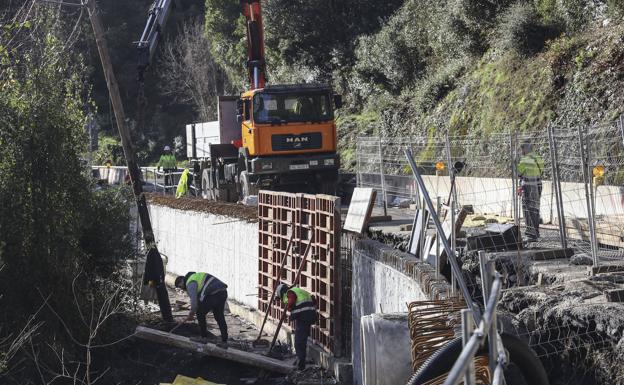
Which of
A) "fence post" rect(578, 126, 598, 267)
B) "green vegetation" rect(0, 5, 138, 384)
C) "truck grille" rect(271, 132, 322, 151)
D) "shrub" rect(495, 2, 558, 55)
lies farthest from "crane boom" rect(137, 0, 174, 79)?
"fence post" rect(578, 126, 598, 267)

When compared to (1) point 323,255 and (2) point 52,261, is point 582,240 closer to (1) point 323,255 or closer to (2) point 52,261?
(1) point 323,255

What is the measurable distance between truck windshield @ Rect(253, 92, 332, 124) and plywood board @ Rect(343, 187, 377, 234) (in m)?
8.14

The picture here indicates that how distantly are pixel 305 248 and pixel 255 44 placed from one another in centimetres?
1265

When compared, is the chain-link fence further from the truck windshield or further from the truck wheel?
the truck wheel

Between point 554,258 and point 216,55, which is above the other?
point 216,55

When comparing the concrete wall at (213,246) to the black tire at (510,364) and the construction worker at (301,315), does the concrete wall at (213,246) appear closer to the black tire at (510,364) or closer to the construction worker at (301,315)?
the construction worker at (301,315)

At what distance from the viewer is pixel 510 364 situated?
4.86 meters

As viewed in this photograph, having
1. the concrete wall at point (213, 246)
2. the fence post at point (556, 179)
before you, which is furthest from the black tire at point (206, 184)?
the fence post at point (556, 179)

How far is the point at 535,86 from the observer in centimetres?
2245

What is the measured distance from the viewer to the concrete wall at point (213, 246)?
17664 mm

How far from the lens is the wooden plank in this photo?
12.6 m

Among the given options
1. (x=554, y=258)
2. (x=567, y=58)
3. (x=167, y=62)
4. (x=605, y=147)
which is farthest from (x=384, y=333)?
(x=167, y=62)

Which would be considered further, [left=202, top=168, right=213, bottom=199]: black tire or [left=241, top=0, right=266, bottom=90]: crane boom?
[left=202, top=168, right=213, bottom=199]: black tire

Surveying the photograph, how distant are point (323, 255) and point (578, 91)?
950 cm
